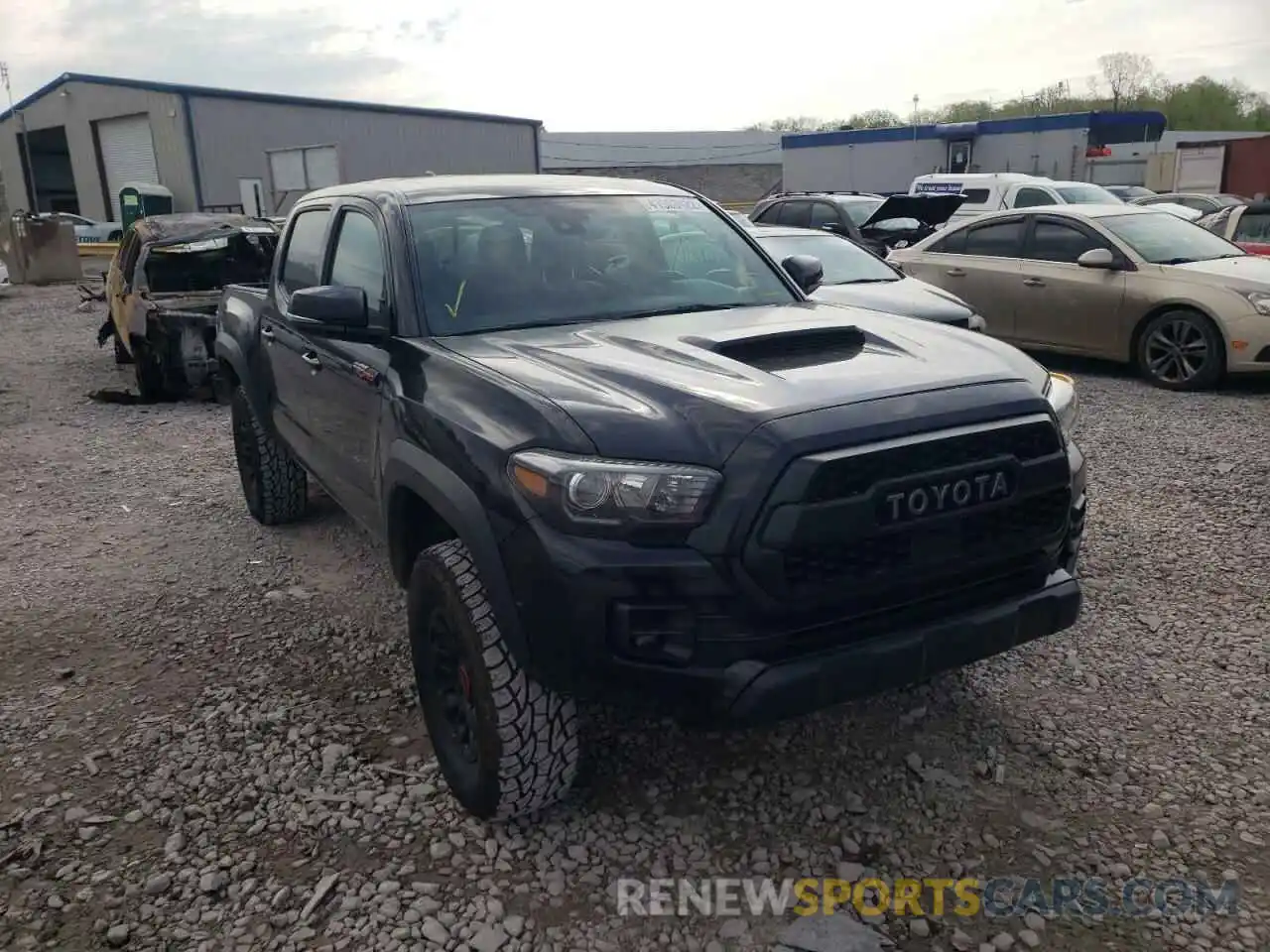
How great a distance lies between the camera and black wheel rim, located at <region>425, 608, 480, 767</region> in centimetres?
295

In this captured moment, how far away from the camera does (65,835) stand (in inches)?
120

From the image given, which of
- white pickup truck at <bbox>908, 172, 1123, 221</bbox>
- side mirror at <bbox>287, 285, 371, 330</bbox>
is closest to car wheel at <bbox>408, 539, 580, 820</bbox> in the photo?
side mirror at <bbox>287, 285, 371, 330</bbox>

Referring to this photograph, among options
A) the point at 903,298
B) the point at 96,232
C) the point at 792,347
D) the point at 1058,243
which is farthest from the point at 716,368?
the point at 96,232

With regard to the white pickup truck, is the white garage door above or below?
above

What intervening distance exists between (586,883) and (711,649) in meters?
0.79

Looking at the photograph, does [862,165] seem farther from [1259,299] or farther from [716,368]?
[716,368]

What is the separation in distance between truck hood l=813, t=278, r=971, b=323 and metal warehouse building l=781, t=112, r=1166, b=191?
26414 mm

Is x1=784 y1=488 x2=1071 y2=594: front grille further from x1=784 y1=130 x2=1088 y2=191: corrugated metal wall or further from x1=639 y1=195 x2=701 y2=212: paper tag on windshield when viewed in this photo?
x1=784 y1=130 x2=1088 y2=191: corrugated metal wall

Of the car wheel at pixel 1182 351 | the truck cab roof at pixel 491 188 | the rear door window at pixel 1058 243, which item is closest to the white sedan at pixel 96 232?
the rear door window at pixel 1058 243

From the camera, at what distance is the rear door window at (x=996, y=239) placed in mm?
9898

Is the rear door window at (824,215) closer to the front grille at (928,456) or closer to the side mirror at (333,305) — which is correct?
the side mirror at (333,305)

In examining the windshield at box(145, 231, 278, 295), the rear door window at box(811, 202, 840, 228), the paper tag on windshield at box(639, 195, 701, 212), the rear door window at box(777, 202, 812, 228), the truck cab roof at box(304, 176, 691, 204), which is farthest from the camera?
the rear door window at box(777, 202, 812, 228)

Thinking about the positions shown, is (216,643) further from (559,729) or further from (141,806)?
(559,729)

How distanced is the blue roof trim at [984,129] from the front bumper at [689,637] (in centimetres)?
3382
